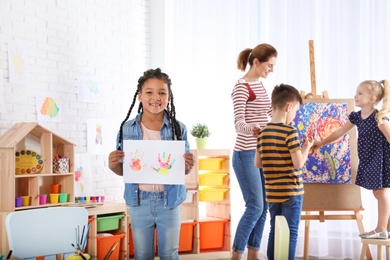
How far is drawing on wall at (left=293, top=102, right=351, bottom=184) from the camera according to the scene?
417 cm

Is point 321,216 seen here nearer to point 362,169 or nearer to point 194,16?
point 362,169

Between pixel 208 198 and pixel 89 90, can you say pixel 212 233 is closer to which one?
pixel 208 198

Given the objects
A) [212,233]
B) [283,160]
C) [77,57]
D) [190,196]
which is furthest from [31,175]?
[283,160]

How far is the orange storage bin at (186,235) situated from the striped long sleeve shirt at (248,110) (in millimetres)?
1172

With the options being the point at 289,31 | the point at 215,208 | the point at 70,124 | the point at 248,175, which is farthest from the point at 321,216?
the point at 70,124

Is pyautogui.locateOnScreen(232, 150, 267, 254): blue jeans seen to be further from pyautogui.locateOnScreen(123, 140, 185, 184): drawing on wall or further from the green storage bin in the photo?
pyautogui.locateOnScreen(123, 140, 185, 184): drawing on wall

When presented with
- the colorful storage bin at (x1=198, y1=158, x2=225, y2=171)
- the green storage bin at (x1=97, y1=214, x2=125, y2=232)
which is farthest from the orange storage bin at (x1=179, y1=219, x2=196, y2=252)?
the green storage bin at (x1=97, y1=214, x2=125, y2=232)

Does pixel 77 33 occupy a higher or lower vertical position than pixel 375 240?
higher

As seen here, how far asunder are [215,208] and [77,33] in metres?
1.95

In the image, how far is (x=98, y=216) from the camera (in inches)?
176

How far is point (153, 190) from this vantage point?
282cm

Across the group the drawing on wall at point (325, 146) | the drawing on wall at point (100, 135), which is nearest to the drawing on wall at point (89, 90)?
Answer: the drawing on wall at point (100, 135)

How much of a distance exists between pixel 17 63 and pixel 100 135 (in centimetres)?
103

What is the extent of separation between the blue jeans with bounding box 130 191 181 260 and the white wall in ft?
5.94
